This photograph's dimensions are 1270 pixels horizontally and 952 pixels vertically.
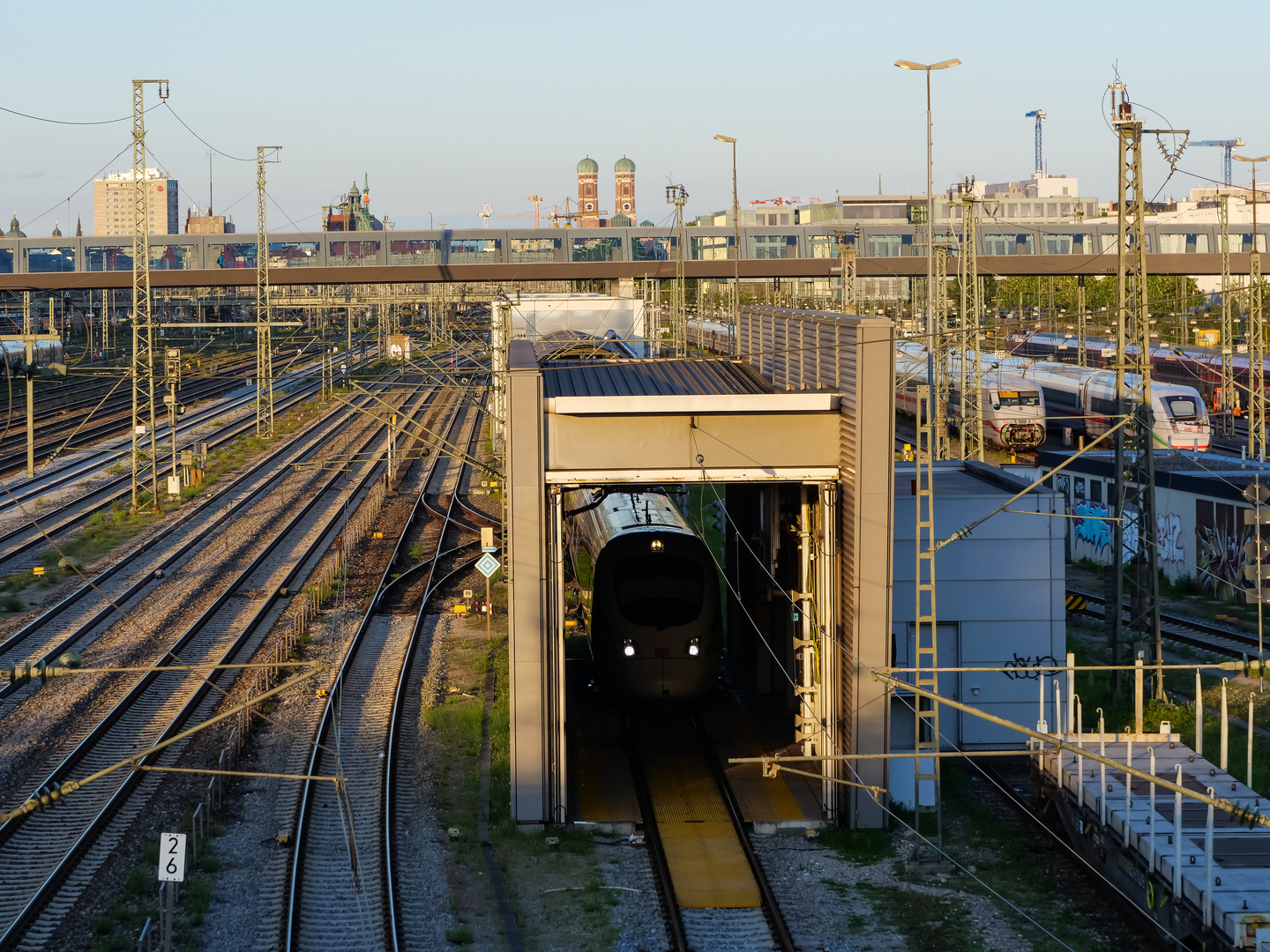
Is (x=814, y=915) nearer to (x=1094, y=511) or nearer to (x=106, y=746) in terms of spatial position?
(x=106, y=746)

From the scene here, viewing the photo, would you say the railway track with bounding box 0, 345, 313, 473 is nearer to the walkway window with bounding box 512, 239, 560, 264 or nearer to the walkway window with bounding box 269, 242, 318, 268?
the walkway window with bounding box 269, 242, 318, 268

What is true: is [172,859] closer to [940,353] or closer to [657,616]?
[657,616]

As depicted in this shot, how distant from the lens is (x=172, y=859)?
11.1m

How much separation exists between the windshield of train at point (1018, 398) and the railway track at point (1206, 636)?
2042cm

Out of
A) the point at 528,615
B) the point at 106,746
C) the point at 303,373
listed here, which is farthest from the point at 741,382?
the point at 303,373

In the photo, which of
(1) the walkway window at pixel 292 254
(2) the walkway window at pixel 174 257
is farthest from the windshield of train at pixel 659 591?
(2) the walkway window at pixel 174 257

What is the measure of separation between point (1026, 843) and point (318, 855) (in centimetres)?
753

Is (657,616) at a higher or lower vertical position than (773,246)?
lower

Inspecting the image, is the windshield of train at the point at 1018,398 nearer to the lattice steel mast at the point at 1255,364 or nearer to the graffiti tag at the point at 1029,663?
the lattice steel mast at the point at 1255,364

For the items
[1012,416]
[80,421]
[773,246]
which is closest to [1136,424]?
[1012,416]

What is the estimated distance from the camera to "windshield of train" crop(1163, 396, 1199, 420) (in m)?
42.0

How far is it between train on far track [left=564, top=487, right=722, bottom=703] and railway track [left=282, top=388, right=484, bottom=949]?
10.2 feet

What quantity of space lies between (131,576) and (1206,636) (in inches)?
840

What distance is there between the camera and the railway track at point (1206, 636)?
22.5 metres
